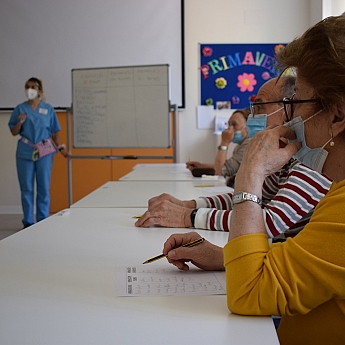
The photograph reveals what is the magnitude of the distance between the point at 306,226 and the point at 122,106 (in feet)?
14.2

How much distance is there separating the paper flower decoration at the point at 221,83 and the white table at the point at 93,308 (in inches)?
191

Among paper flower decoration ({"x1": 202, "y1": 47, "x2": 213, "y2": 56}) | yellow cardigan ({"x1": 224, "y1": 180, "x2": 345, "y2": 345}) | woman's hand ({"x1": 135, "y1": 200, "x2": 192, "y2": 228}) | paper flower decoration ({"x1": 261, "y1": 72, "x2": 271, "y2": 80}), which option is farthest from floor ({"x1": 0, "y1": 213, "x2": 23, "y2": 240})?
yellow cardigan ({"x1": 224, "y1": 180, "x2": 345, "y2": 345})

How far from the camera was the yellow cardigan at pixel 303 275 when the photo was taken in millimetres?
792

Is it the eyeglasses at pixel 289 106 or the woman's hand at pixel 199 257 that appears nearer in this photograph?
the eyeglasses at pixel 289 106

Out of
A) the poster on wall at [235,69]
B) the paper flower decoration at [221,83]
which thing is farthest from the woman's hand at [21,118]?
the paper flower decoration at [221,83]

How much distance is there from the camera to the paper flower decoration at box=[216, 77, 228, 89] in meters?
6.04

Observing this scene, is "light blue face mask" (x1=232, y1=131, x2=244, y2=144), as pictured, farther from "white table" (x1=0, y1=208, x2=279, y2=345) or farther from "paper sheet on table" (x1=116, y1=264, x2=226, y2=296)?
"paper sheet on table" (x1=116, y1=264, x2=226, y2=296)

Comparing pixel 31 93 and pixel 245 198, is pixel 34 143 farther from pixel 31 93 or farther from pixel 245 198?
pixel 245 198

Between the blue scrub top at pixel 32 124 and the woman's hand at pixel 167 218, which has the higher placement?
the blue scrub top at pixel 32 124

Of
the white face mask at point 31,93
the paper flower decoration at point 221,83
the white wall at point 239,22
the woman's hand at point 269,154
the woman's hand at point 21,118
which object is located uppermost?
the white wall at point 239,22

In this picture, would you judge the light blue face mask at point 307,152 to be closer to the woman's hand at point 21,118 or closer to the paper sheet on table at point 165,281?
the paper sheet on table at point 165,281

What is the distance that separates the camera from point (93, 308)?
0.84m

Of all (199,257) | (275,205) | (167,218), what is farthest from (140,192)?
(199,257)

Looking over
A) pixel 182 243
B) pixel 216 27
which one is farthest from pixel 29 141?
pixel 182 243
